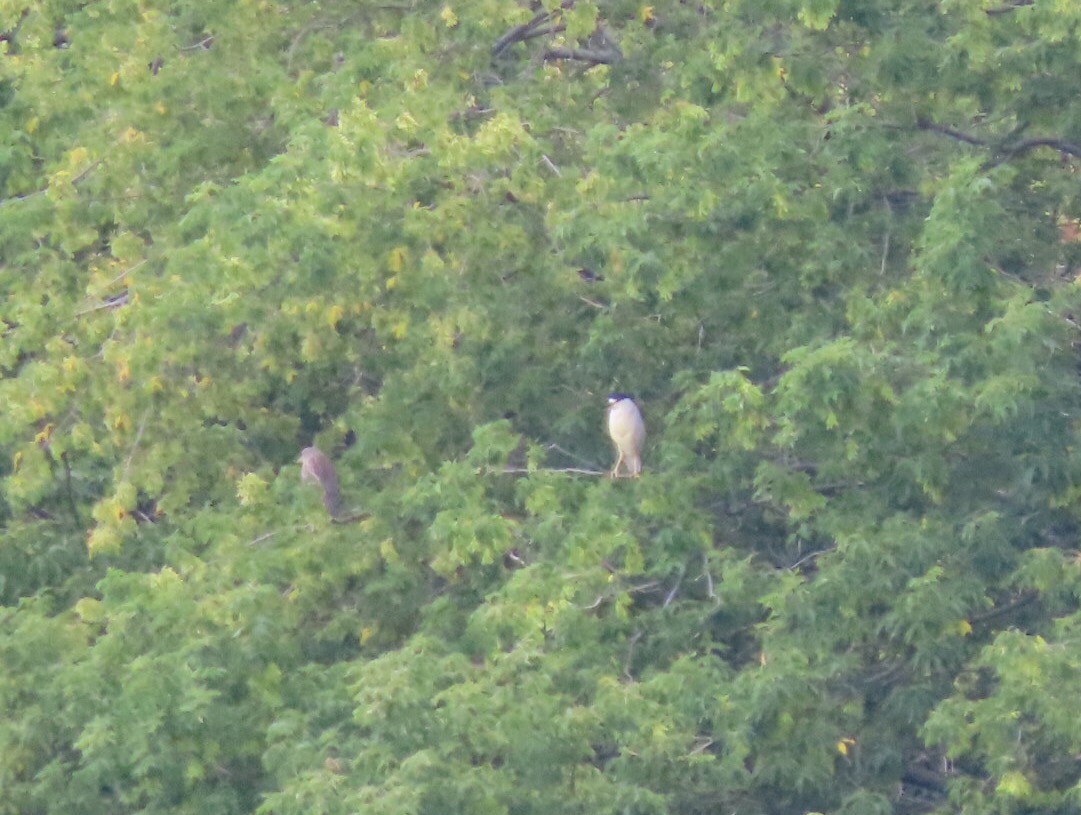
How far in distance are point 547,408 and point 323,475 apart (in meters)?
1.24

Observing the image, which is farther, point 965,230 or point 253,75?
point 253,75

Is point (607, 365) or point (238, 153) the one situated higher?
point (238, 153)

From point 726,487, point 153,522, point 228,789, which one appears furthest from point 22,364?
point 726,487

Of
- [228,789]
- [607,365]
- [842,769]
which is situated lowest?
[842,769]

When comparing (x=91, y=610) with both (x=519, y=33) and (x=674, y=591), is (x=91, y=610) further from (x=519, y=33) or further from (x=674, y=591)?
(x=519, y=33)

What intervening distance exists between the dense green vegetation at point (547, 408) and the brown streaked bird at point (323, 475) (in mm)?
141

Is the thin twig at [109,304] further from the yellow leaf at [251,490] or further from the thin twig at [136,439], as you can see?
the yellow leaf at [251,490]

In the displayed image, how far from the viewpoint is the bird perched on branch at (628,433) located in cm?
940

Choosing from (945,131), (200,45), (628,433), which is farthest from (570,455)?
(200,45)

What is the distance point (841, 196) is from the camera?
930cm

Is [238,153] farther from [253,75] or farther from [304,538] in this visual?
[304,538]

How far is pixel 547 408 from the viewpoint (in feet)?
32.8

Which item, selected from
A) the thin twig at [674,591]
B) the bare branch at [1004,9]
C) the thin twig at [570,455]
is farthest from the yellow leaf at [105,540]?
the bare branch at [1004,9]

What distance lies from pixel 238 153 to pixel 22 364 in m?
1.56
